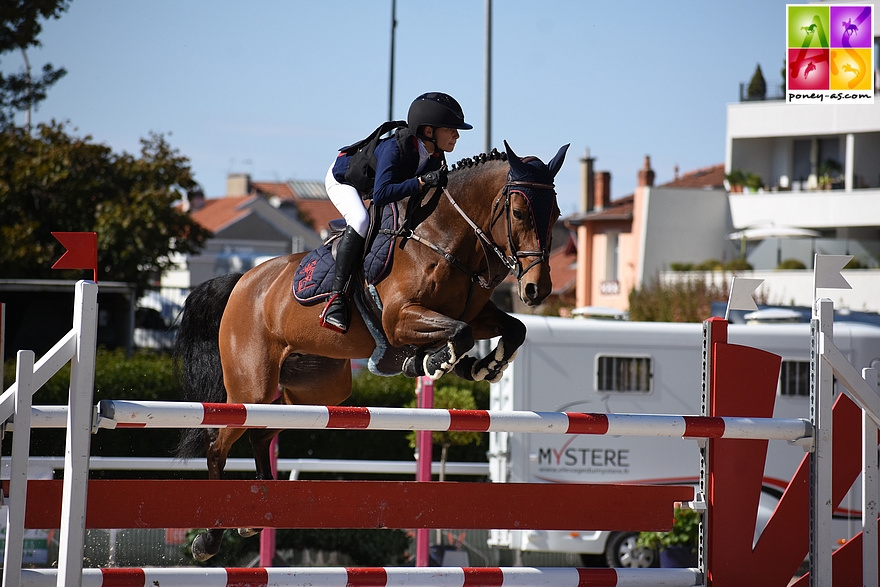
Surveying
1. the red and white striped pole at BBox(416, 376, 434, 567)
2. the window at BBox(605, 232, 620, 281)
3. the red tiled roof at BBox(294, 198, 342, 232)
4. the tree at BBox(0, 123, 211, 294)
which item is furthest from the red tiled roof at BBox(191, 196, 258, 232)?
the red and white striped pole at BBox(416, 376, 434, 567)

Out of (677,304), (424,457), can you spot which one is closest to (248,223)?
(677,304)

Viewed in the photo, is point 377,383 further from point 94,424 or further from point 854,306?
point 854,306

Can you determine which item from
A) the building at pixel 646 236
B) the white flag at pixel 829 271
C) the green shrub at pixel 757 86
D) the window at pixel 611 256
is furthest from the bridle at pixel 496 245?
the window at pixel 611 256

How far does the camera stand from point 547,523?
312cm

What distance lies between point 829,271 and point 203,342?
3.01 metres

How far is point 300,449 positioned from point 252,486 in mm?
6613

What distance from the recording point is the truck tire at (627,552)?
7828mm

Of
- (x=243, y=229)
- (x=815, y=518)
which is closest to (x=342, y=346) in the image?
(x=815, y=518)

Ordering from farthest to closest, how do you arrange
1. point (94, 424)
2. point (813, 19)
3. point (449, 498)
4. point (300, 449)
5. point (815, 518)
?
point (300, 449) < point (813, 19) < point (815, 518) < point (449, 498) < point (94, 424)

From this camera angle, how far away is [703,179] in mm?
28906

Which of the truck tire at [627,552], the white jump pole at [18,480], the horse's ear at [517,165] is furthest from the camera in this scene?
the truck tire at [627,552]

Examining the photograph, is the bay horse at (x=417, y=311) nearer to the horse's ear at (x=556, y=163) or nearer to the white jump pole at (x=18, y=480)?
the horse's ear at (x=556, y=163)

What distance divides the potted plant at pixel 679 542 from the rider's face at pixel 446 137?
15.3 feet

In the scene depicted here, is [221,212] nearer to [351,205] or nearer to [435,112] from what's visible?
[351,205]
